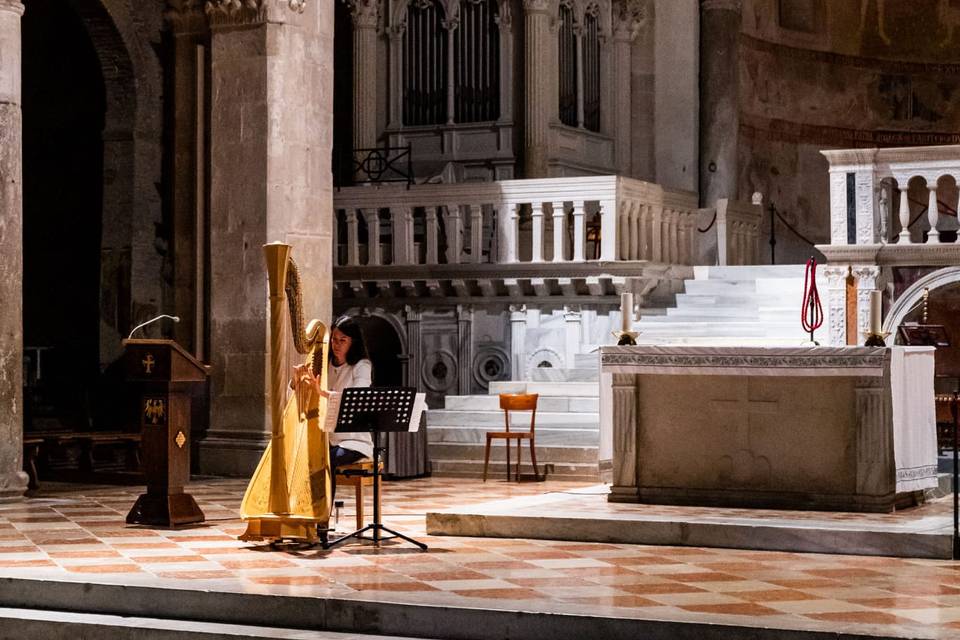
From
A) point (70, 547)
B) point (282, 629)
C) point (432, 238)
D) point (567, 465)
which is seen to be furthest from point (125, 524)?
point (432, 238)

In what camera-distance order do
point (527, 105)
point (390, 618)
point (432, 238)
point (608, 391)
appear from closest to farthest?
point (390, 618)
point (608, 391)
point (432, 238)
point (527, 105)

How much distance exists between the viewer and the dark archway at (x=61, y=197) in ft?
57.0

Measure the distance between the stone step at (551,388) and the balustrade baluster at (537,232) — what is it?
186 cm

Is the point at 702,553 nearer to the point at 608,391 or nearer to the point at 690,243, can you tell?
the point at 608,391

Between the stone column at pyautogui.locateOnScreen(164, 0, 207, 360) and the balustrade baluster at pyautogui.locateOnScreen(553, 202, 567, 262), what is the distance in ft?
13.2

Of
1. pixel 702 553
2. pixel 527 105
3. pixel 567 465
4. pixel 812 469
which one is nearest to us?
pixel 702 553

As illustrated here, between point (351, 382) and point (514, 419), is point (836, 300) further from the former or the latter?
point (351, 382)

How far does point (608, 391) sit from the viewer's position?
1091cm

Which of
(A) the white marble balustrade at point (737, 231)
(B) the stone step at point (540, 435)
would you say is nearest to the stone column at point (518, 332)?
(A) the white marble balustrade at point (737, 231)

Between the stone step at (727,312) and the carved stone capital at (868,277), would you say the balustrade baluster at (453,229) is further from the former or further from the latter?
the carved stone capital at (868,277)

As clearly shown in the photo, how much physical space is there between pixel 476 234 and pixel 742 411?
7422mm

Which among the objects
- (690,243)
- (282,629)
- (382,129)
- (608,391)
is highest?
(382,129)

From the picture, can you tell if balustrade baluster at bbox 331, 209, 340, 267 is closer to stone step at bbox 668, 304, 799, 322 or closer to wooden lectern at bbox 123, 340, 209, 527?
stone step at bbox 668, 304, 799, 322

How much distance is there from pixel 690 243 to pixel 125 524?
9.53 metres
